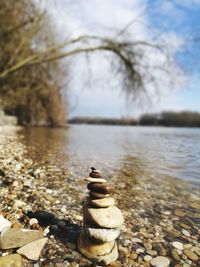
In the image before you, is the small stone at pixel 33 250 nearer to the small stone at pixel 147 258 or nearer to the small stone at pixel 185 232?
the small stone at pixel 147 258

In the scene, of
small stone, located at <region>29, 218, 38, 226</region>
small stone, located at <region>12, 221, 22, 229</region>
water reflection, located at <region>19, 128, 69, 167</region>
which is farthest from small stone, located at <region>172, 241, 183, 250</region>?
water reflection, located at <region>19, 128, 69, 167</region>

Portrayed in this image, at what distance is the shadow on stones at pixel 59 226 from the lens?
2.25 meters

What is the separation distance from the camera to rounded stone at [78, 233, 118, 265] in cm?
193

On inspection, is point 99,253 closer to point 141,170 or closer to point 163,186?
point 163,186

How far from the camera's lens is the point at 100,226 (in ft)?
6.44

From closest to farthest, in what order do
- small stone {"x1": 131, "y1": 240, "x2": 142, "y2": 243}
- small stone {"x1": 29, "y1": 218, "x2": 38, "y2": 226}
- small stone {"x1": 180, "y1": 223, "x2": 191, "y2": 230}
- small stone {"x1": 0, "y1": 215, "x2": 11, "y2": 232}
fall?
small stone {"x1": 0, "y1": 215, "x2": 11, "y2": 232}, small stone {"x1": 131, "y1": 240, "x2": 142, "y2": 243}, small stone {"x1": 29, "y1": 218, "x2": 38, "y2": 226}, small stone {"x1": 180, "y1": 223, "x2": 191, "y2": 230}

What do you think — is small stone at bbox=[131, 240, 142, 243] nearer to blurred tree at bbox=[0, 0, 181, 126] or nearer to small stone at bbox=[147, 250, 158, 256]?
small stone at bbox=[147, 250, 158, 256]

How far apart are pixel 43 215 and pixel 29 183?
1151 millimetres

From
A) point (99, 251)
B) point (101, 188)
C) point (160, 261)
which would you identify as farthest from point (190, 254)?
point (101, 188)

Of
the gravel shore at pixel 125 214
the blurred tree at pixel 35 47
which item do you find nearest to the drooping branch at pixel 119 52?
the blurred tree at pixel 35 47

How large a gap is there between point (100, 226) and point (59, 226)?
620 millimetres

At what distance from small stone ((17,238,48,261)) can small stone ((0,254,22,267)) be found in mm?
50

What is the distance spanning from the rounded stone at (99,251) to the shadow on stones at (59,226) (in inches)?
8.1

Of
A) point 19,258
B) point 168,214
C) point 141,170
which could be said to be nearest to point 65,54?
point 141,170
